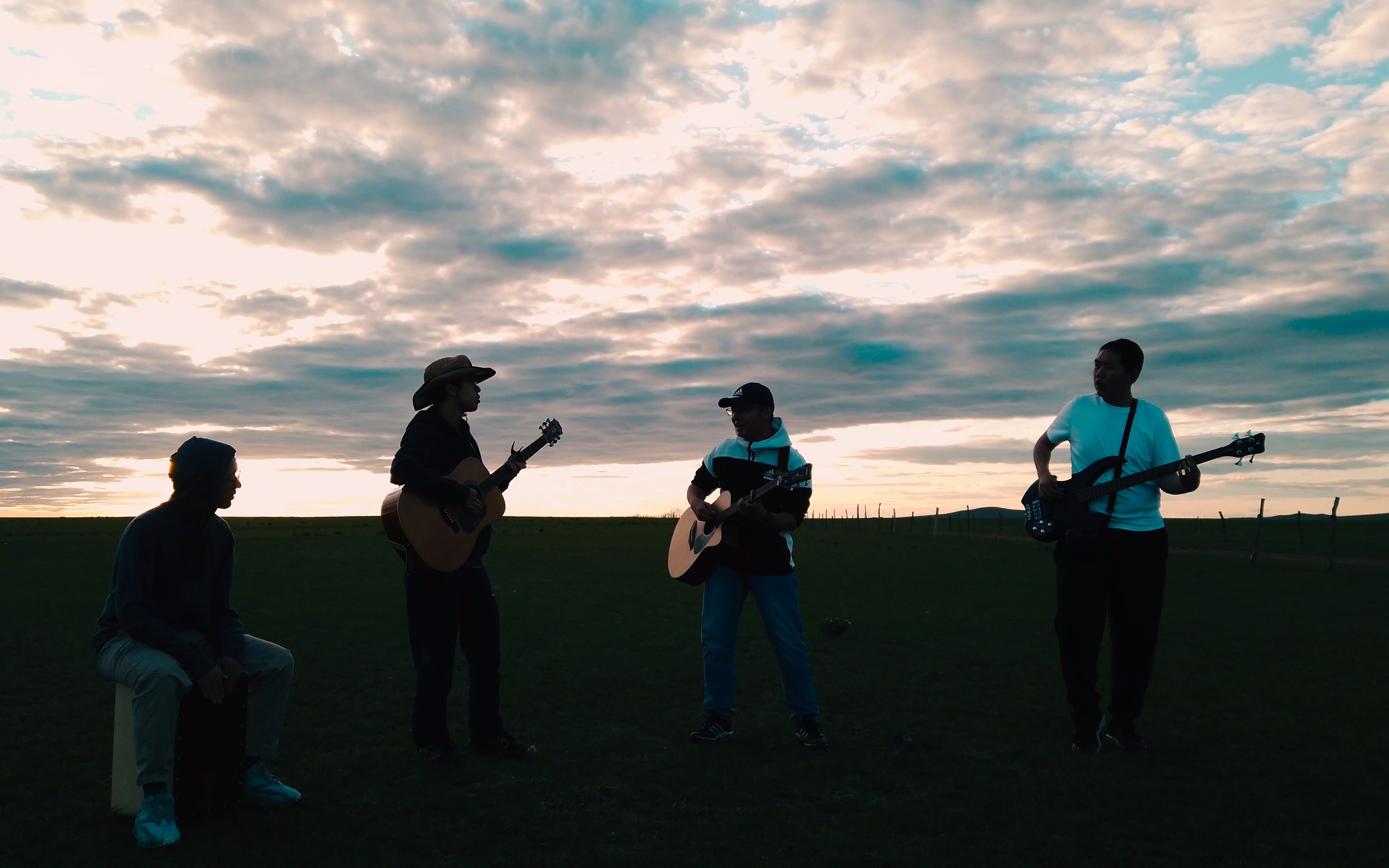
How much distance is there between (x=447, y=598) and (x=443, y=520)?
0.47 m

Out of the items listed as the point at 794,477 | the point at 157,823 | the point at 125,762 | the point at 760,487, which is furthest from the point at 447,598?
the point at 794,477

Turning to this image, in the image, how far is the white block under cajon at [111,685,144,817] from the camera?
4.65m

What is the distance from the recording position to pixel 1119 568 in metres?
6.30

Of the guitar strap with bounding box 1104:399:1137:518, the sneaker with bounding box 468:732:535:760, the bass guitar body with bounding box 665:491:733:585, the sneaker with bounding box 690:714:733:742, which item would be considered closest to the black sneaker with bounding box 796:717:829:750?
the sneaker with bounding box 690:714:733:742

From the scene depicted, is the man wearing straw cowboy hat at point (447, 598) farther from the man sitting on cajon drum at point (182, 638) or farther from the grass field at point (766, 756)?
the man sitting on cajon drum at point (182, 638)

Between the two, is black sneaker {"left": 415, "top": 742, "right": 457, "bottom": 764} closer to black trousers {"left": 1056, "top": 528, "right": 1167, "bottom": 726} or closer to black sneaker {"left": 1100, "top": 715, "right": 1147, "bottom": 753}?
black trousers {"left": 1056, "top": 528, "right": 1167, "bottom": 726}

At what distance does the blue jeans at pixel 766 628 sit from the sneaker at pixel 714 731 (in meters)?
0.04

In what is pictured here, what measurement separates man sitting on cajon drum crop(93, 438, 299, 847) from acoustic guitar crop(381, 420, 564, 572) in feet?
3.14

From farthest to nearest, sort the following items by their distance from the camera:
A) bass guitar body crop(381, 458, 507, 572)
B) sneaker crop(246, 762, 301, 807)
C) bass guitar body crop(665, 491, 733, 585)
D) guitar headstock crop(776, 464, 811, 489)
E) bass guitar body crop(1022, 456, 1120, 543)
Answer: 1. bass guitar body crop(665, 491, 733, 585)
2. guitar headstock crop(776, 464, 811, 489)
3. bass guitar body crop(1022, 456, 1120, 543)
4. bass guitar body crop(381, 458, 507, 572)
5. sneaker crop(246, 762, 301, 807)

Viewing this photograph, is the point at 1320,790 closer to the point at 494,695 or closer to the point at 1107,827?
the point at 1107,827

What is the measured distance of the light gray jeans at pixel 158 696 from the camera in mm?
4484

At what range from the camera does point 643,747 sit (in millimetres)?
6359

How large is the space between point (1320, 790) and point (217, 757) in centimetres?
576

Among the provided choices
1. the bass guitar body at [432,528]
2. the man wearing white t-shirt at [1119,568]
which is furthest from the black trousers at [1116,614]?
the bass guitar body at [432,528]
